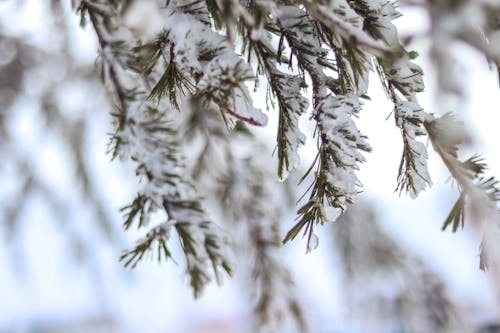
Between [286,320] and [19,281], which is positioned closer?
[286,320]

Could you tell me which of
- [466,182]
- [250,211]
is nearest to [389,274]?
[250,211]

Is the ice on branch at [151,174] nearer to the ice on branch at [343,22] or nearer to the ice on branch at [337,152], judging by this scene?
the ice on branch at [337,152]

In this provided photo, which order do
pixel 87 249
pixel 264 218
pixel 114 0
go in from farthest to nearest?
pixel 87 249
pixel 264 218
pixel 114 0

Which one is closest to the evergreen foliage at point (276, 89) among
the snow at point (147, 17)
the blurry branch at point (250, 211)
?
the snow at point (147, 17)

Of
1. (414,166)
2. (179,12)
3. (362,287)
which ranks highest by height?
(179,12)

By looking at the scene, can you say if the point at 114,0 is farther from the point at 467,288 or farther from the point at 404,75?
the point at 467,288

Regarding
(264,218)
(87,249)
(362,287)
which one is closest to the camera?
(264,218)

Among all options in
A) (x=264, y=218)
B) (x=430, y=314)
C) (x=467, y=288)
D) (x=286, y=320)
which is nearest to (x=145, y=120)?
(x=264, y=218)

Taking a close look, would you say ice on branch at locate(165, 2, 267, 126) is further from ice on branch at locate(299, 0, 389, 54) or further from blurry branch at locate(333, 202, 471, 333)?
blurry branch at locate(333, 202, 471, 333)

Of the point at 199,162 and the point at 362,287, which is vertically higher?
the point at 199,162
